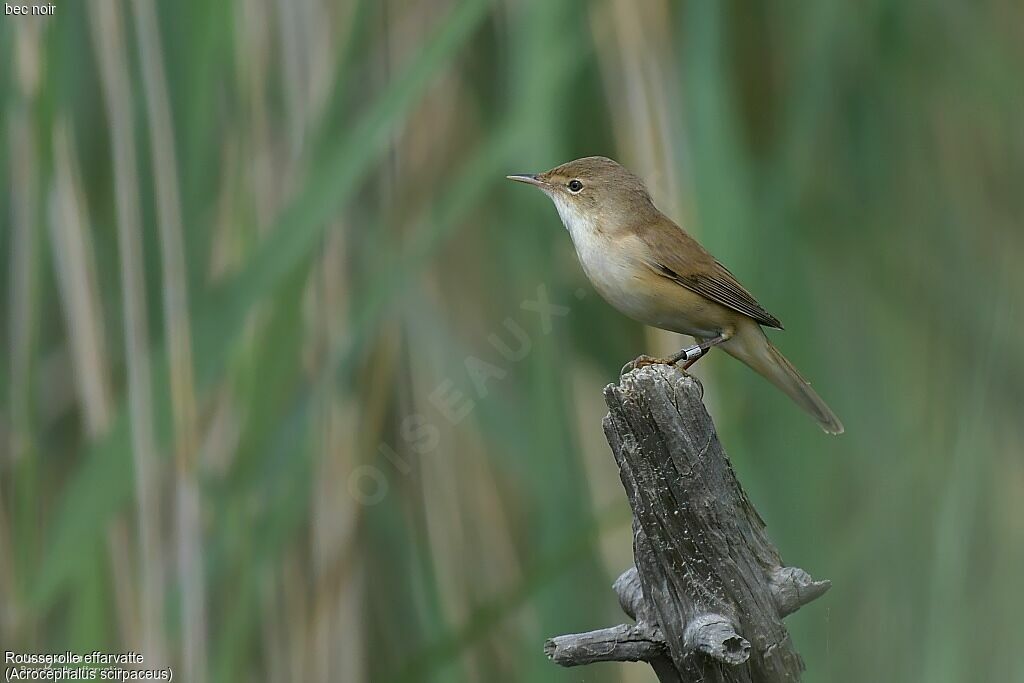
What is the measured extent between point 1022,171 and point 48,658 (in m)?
2.64

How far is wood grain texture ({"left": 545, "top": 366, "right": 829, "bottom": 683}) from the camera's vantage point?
155 cm

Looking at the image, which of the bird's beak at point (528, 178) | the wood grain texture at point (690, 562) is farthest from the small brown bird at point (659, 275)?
the wood grain texture at point (690, 562)

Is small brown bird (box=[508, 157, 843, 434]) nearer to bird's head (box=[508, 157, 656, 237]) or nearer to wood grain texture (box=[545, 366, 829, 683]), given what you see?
bird's head (box=[508, 157, 656, 237])

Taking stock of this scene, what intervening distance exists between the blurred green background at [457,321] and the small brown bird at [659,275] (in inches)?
3.0

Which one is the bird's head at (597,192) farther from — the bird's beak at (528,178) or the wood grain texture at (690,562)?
the wood grain texture at (690,562)

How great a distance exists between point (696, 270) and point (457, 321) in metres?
0.79

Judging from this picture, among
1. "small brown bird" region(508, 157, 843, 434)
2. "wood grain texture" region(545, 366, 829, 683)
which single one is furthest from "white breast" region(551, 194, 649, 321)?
"wood grain texture" region(545, 366, 829, 683)

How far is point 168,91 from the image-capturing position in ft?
8.38

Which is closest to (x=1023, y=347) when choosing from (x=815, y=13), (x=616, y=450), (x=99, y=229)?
(x=815, y=13)

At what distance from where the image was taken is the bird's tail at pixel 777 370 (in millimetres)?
2584

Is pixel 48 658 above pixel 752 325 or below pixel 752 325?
below

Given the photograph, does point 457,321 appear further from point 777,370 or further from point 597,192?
point 777,370

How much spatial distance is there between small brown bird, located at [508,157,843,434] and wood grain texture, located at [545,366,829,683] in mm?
864

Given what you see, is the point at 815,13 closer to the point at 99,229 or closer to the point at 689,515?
the point at 689,515
